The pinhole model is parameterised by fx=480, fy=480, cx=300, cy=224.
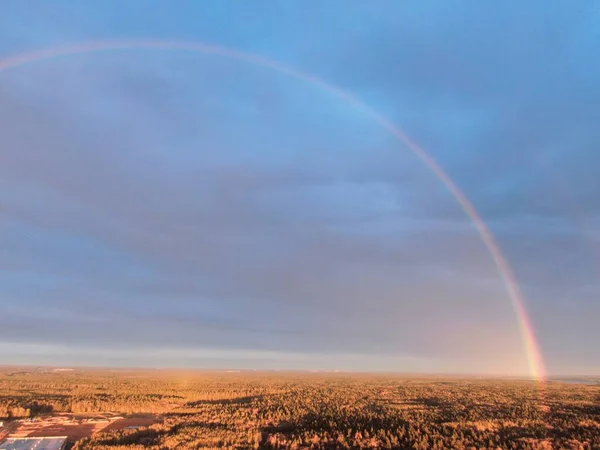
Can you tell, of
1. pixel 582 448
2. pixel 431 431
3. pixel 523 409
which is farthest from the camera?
pixel 523 409

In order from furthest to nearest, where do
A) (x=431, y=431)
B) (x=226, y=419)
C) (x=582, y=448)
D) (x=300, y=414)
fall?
(x=300, y=414), (x=226, y=419), (x=431, y=431), (x=582, y=448)

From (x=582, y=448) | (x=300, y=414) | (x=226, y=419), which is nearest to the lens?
(x=582, y=448)

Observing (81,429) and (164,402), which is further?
(164,402)

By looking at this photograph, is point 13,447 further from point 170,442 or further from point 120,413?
point 120,413

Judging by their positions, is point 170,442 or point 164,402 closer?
point 170,442

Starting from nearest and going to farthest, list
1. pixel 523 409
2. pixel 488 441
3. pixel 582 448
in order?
pixel 582 448 → pixel 488 441 → pixel 523 409

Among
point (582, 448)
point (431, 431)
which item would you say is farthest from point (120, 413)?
point (582, 448)

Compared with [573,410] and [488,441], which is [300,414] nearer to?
[488,441]

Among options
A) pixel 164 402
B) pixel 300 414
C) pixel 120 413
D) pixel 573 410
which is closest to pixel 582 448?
pixel 300 414

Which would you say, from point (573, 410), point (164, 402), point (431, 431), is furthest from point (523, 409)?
point (164, 402)
